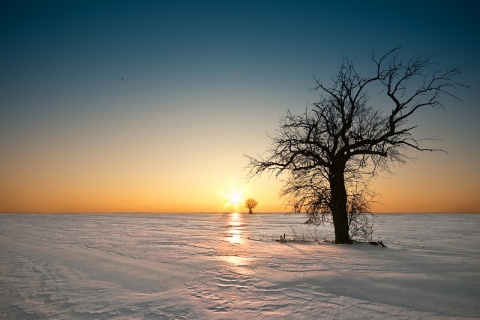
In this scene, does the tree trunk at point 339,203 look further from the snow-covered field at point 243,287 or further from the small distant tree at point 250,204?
the small distant tree at point 250,204

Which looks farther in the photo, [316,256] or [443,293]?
[316,256]

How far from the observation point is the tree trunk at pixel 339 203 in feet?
38.8

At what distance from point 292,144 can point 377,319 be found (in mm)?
9153

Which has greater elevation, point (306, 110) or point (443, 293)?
point (306, 110)

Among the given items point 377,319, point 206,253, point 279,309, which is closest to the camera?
point 377,319

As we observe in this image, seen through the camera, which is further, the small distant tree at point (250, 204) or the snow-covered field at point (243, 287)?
the small distant tree at point (250, 204)

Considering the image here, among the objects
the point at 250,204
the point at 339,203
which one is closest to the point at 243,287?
the point at 339,203

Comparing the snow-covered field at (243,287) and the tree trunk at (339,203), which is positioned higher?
the tree trunk at (339,203)

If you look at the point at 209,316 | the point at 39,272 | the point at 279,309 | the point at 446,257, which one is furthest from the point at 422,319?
the point at 39,272

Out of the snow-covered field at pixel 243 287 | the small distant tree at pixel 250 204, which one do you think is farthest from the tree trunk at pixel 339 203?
the small distant tree at pixel 250 204

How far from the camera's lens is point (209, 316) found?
3.82 meters

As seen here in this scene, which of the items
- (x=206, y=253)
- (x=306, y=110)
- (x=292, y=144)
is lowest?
(x=206, y=253)

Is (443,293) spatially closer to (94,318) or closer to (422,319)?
(422,319)

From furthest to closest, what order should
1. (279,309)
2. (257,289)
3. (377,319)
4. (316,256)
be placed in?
(316,256)
(257,289)
(279,309)
(377,319)
